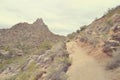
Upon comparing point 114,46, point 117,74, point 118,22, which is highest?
point 118,22

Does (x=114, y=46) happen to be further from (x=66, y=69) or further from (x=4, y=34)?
(x=4, y=34)

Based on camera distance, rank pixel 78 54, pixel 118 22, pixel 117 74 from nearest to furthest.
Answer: pixel 117 74, pixel 78 54, pixel 118 22

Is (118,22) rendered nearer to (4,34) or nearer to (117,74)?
(117,74)

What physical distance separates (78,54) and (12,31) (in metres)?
109

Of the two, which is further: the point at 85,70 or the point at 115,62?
the point at 85,70

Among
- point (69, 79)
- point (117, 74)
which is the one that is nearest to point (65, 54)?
point (69, 79)

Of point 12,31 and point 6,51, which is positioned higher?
point 12,31

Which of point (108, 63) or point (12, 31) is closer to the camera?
point (108, 63)

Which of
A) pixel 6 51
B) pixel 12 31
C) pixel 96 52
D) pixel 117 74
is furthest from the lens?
pixel 12 31

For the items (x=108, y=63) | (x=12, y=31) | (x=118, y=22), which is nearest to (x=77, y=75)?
(x=108, y=63)

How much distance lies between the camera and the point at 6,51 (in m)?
113

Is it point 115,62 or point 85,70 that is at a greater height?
point 115,62

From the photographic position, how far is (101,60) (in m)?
24.3

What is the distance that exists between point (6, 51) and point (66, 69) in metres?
91.0
